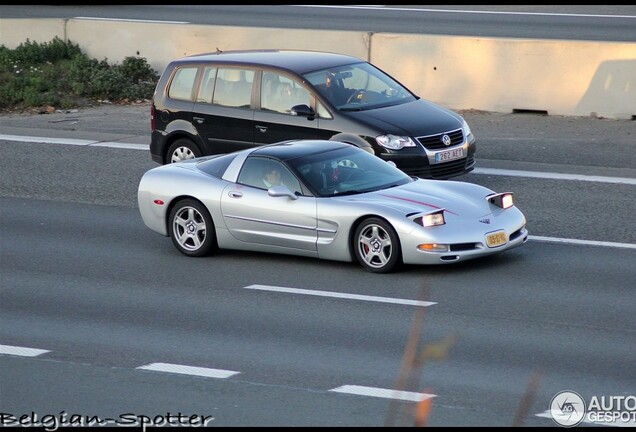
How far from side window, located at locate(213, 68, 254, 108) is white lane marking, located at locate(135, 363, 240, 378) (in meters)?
7.46

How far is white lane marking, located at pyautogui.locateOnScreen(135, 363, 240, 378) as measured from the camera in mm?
8930

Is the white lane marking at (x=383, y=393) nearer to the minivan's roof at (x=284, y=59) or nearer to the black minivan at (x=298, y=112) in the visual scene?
the black minivan at (x=298, y=112)

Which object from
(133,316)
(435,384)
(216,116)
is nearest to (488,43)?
(216,116)

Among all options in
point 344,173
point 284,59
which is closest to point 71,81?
point 284,59

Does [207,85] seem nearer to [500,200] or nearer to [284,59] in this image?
[284,59]

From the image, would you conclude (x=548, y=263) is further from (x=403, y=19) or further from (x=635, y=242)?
(x=403, y=19)

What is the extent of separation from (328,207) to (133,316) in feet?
7.88

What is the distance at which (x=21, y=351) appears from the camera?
9.78 m

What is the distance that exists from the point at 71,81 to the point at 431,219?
14538 millimetres

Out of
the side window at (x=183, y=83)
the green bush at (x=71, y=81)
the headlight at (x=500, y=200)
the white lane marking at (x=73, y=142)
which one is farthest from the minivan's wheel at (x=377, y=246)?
the green bush at (x=71, y=81)

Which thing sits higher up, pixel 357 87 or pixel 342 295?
pixel 357 87

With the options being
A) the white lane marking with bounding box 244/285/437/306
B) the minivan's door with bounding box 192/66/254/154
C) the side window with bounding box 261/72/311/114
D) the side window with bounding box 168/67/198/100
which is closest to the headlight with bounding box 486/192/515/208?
the white lane marking with bounding box 244/285/437/306

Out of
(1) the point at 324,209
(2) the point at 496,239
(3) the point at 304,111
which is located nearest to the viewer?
(2) the point at 496,239

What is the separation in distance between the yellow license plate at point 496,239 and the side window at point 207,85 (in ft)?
19.9
